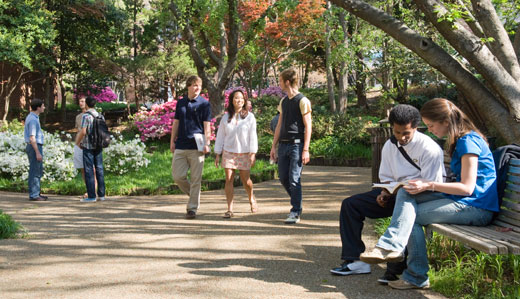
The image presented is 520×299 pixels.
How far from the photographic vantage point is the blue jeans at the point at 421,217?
397 cm

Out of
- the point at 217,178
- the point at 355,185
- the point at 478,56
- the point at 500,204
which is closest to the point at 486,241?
the point at 500,204

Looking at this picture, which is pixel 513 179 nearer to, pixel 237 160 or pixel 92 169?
pixel 237 160

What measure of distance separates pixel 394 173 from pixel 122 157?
8.68 m

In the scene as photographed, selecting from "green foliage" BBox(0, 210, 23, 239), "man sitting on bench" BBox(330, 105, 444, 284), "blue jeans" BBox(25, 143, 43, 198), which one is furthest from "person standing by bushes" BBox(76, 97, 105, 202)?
"man sitting on bench" BBox(330, 105, 444, 284)

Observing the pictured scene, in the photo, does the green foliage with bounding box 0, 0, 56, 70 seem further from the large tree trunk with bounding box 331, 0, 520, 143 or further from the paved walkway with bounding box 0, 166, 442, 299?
the large tree trunk with bounding box 331, 0, 520, 143

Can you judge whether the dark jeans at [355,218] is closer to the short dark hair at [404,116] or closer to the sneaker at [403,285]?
the sneaker at [403,285]

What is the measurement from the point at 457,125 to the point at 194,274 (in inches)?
97.0

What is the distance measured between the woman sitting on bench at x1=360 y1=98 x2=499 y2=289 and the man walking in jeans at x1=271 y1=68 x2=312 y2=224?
2.53m

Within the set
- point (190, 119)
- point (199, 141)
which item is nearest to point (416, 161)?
point (199, 141)

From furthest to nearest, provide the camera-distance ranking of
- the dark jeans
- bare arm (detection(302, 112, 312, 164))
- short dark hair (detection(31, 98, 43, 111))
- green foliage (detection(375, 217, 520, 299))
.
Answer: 1. short dark hair (detection(31, 98, 43, 111))
2. bare arm (detection(302, 112, 312, 164))
3. the dark jeans
4. green foliage (detection(375, 217, 520, 299))

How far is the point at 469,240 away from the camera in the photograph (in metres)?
3.54

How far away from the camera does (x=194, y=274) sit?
4.61 metres

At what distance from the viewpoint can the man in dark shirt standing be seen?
23.9ft

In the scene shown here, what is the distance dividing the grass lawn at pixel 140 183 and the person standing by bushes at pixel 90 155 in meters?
0.96
